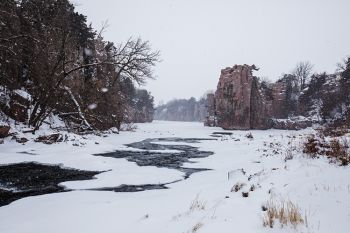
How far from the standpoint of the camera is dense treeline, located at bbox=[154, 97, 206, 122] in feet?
423

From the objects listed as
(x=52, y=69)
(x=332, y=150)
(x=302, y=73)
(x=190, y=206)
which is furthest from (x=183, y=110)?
(x=190, y=206)

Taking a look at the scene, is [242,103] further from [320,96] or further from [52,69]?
[52,69]

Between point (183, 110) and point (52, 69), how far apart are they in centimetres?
12237

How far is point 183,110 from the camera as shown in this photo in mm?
137375

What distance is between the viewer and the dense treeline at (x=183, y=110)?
129 meters

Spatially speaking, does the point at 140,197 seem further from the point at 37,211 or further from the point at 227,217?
the point at 227,217

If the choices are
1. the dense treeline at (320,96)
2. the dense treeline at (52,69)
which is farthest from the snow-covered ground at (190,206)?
the dense treeline at (320,96)

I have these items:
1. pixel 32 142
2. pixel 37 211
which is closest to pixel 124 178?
pixel 37 211

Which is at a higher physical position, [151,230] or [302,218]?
[302,218]

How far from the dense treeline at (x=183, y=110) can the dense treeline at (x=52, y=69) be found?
320 feet

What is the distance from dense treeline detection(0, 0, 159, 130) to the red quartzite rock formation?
25.0m

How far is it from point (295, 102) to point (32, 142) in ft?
174

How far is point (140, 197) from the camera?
6180mm

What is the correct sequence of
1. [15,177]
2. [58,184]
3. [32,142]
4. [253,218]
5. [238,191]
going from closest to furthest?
[253,218]
[238,191]
[58,184]
[15,177]
[32,142]
